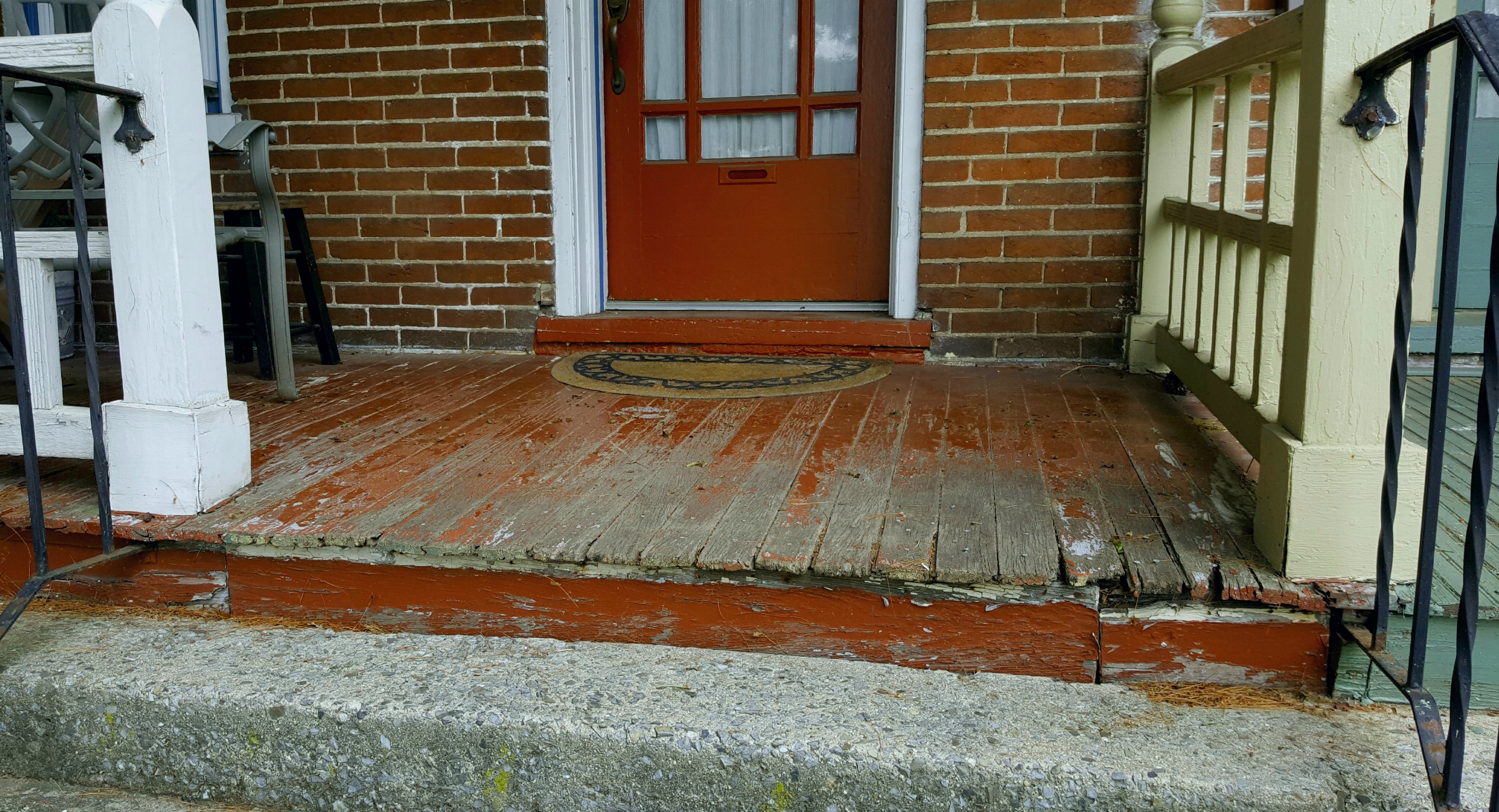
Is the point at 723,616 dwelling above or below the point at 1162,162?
below

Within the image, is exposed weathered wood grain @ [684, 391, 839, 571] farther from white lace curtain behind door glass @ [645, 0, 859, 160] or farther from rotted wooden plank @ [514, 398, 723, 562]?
white lace curtain behind door glass @ [645, 0, 859, 160]

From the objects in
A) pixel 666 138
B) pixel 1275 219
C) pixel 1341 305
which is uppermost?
pixel 666 138

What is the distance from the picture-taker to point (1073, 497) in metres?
1.86

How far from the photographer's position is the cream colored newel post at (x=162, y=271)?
172cm

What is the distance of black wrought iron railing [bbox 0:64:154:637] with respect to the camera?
5.20 ft

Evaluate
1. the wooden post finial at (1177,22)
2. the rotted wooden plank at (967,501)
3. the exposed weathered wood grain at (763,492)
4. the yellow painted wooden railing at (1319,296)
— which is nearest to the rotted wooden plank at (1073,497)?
the rotted wooden plank at (967,501)

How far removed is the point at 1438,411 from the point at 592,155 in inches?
114

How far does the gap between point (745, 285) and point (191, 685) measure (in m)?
2.46

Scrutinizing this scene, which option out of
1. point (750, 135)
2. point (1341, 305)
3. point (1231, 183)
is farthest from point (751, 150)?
point (1341, 305)

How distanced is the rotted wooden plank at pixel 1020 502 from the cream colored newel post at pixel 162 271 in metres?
1.40

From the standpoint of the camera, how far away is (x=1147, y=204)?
302cm

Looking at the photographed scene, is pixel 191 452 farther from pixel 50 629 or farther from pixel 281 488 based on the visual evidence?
pixel 50 629

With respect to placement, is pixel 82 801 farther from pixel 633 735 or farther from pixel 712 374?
pixel 712 374

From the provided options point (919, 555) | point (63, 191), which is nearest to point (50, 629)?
point (63, 191)
